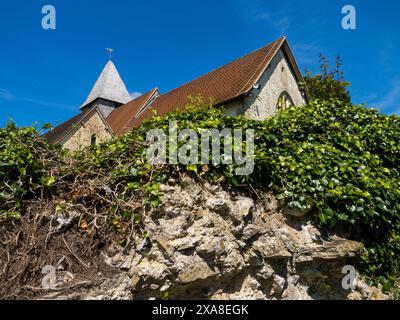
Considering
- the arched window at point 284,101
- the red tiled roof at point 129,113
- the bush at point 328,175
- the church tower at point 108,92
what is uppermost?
the church tower at point 108,92

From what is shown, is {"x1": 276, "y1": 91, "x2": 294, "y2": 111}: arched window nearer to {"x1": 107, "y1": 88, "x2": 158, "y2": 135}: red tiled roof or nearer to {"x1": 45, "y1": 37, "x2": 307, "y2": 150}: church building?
{"x1": 45, "y1": 37, "x2": 307, "y2": 150}: church building

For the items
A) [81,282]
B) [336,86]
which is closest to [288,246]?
[81,282]

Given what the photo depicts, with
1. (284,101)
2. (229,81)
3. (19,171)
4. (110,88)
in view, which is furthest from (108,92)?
(19,171)

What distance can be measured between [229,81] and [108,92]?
77.4 ft

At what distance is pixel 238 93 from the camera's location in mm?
14000

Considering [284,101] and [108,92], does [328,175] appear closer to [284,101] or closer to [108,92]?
[284,101]

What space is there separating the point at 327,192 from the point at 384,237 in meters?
1.23

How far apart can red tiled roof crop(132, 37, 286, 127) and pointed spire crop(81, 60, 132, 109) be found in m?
17.2

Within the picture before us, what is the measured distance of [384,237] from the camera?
15.8ft

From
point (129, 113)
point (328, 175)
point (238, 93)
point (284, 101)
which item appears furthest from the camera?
point (129, 113)

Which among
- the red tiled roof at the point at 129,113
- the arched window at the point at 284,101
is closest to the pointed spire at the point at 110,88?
the red tiled roof at the point at 129,113

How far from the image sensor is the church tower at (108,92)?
35906 mm

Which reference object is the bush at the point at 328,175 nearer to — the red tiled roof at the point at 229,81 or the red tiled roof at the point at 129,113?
the red tiled roof at the point at 229,81
